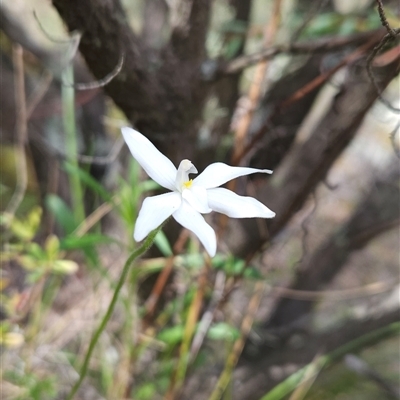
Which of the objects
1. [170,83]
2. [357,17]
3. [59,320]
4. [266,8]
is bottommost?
[59,320]

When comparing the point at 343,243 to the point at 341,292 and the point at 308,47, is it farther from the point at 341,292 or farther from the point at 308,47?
the point at 308,47

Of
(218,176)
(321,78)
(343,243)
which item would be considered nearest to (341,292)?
(343,243)

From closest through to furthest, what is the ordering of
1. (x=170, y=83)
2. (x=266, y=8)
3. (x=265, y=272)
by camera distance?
(x=170, y=83), (x=265, y=272), (x=266, y=8)

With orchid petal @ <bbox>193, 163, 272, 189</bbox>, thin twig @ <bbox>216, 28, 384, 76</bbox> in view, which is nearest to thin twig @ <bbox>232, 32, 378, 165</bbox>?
thin twig @ <bbox>216, 28, 384, 76</bbox>

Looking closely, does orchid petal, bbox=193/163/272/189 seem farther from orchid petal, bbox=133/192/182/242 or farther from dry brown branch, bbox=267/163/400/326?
dry brown branch, bbox=267/163/400/326

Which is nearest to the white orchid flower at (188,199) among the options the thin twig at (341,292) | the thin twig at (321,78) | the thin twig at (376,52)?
the thin twig at (376,52)

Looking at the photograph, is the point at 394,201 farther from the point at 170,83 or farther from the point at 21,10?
the point at 21,10

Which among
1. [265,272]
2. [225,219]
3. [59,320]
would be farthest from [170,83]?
Answer: [59,320]
